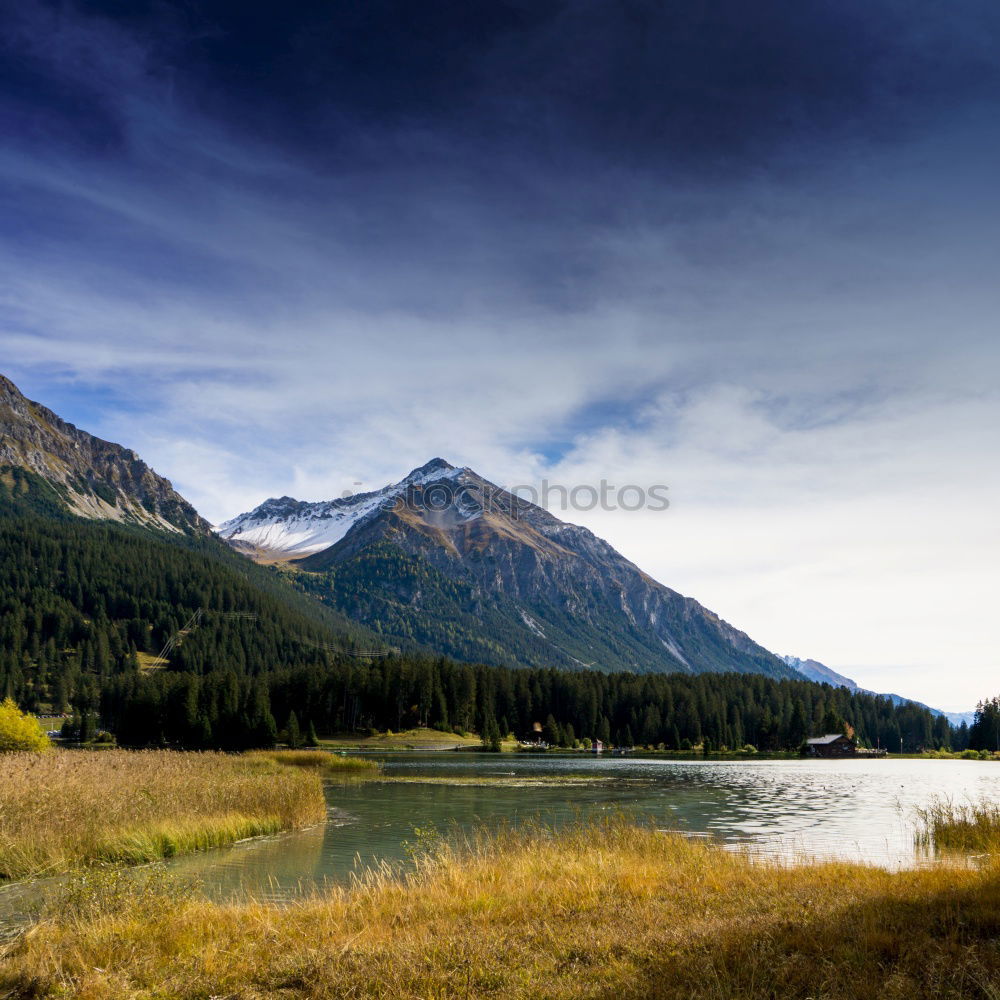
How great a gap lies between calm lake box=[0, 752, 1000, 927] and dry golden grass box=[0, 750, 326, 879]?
1378 millimetres

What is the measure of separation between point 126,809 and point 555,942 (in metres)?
24.4

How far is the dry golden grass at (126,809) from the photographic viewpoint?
27688 mm

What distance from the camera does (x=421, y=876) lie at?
2125cm

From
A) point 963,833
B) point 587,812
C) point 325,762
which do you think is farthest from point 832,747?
point 963,833

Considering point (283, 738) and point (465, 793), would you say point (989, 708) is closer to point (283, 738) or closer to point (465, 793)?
point (283, 738)

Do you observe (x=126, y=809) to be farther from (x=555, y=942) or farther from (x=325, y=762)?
(x=325, y=762)

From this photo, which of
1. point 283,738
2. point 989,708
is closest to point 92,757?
point 283,738

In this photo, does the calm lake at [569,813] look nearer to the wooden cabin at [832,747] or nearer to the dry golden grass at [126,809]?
the dry golden grass at [126,809]

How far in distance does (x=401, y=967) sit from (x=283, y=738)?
140 meters

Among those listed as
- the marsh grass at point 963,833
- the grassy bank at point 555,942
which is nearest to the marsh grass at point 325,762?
the marsh grass at point 963,833

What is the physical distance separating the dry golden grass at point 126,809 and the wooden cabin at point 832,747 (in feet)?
531

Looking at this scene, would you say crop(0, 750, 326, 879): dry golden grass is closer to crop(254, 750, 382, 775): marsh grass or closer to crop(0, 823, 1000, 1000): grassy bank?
crop(0, 823, 1000, 1000): grassy bank

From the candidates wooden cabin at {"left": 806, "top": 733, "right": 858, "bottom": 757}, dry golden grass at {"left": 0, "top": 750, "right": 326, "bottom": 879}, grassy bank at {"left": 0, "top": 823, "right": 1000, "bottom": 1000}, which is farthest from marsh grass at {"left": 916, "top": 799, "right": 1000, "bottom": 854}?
wooden cabin at {"left": 806, "top": 733, "right": 858, "bottom": 757}

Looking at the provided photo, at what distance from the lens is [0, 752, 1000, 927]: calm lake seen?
28875 mm
